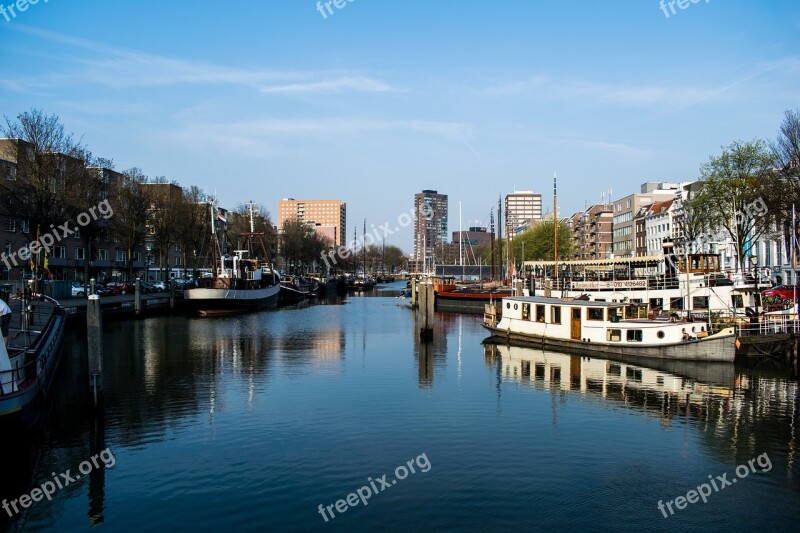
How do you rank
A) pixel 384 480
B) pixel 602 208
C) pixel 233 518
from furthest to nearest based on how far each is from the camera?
pixel 602 208 < pixel 384 480 < pixel 233 518

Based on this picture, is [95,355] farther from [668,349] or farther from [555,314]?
[668,349]

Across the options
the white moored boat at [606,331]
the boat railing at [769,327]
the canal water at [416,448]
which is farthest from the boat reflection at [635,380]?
the boat railing at [769,327]

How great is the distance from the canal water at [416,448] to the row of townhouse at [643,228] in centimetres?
4922

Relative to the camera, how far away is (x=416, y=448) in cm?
2053

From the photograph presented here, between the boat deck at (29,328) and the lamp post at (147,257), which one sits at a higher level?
the lamp post at (147,257)

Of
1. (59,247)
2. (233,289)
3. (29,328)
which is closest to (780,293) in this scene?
(29,328)

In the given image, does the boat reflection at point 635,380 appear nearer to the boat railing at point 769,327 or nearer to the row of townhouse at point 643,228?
the boat railing at point 769,327

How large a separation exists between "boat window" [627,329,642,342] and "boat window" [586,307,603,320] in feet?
7.60

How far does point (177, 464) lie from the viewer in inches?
741

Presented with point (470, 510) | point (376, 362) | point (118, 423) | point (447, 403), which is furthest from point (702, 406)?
point (118, 423)

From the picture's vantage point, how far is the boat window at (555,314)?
139 feet

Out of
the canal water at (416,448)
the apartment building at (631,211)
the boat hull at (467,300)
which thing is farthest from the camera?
the apartment building at (631,211)

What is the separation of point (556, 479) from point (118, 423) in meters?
15.8

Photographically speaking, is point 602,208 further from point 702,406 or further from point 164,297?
point 702,406
